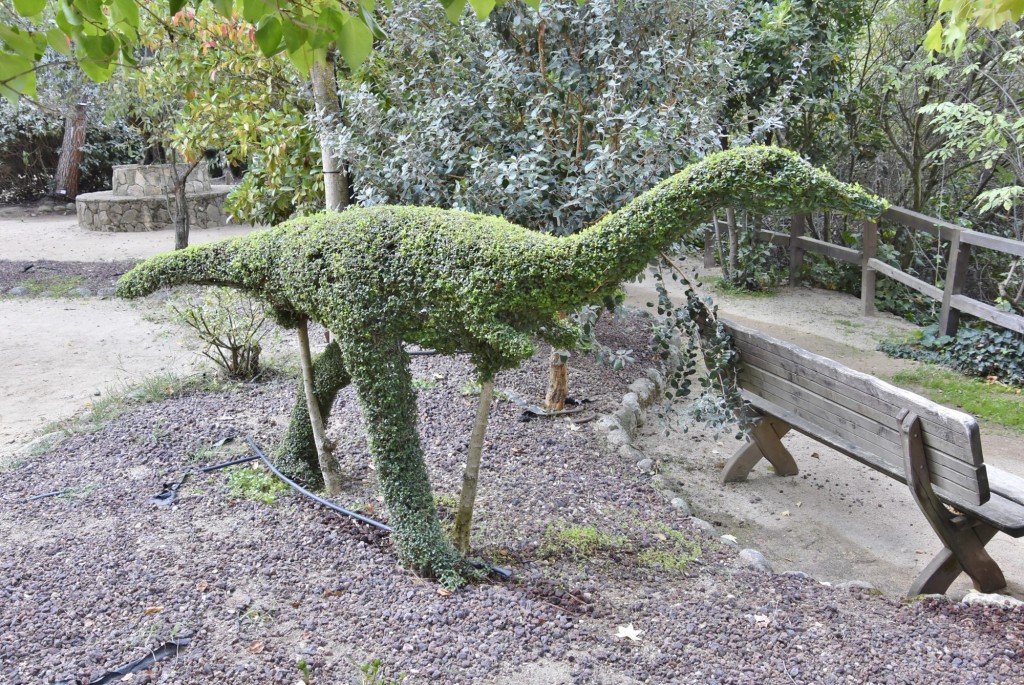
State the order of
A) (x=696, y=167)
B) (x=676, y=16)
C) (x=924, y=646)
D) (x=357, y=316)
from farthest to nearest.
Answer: (x=676, y=16)
(x=357, y=316)
(x=924, y=646)
(x=696, y=167)

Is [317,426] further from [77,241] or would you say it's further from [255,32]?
[77,241]

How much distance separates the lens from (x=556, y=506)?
4672 millimetres

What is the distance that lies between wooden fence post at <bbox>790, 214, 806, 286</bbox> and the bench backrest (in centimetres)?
606

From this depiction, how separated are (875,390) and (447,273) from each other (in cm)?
247

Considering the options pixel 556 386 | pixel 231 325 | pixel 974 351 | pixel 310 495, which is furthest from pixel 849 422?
pixel 231 325

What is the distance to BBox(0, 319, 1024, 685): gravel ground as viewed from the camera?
3154 mm

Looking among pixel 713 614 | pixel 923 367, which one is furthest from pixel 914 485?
pixel 923 367

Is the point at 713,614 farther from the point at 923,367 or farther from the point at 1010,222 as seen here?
the point at 1010,222

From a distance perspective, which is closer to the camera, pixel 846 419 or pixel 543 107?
pixel 846 419

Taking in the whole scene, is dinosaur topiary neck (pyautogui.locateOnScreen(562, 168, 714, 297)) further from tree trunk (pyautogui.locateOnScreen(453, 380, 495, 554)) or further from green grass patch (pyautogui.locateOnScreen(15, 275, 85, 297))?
green grass patch (pyautogui.locateOnScreen(15, 275, 85, 297))

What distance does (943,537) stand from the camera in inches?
166

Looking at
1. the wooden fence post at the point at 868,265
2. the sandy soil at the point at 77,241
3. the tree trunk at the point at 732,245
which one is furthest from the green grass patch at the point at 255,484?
the sandy soil at the point at 77,241

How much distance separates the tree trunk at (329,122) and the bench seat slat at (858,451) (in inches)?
129

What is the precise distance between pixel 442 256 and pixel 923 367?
642 cm
